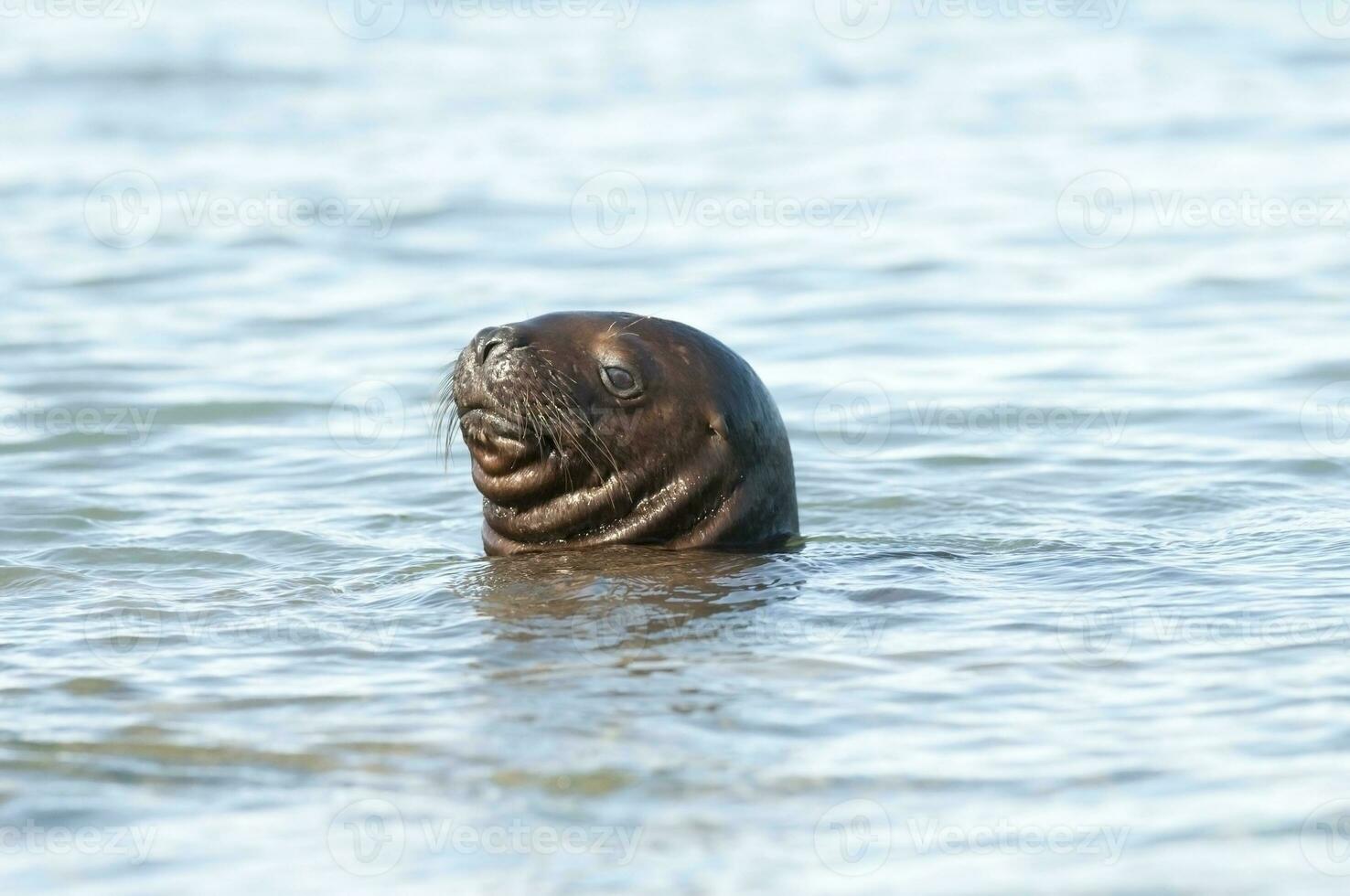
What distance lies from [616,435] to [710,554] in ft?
2.03

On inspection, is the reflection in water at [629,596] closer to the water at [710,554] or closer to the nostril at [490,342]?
the water at [710,554]

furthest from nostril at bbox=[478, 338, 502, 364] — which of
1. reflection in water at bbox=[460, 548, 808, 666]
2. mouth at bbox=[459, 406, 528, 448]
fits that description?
reflection in water at bbox=[460, 548, 808, 666]

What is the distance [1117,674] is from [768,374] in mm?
7260

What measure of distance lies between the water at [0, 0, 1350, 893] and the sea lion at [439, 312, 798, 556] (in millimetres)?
340

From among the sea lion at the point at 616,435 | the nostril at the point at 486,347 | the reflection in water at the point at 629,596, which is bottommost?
the reflection in water at the point at 629,596

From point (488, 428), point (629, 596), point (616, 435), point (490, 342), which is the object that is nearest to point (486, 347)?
point (490, 342)

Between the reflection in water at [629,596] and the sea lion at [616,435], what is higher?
the sea lion at [616,435]

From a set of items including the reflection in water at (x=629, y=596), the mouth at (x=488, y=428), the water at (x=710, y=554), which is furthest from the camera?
the mouth at (x=488, y=428)

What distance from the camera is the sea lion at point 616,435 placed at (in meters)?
7.84

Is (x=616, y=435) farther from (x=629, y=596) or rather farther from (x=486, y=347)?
(x=629, y=596)

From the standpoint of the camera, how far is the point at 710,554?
807 cm

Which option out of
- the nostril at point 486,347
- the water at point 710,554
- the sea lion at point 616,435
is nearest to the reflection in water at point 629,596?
the water at point 710,554

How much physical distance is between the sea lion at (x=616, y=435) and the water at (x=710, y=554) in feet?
1.12

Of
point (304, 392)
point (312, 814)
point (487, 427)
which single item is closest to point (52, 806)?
point (312, 814)
